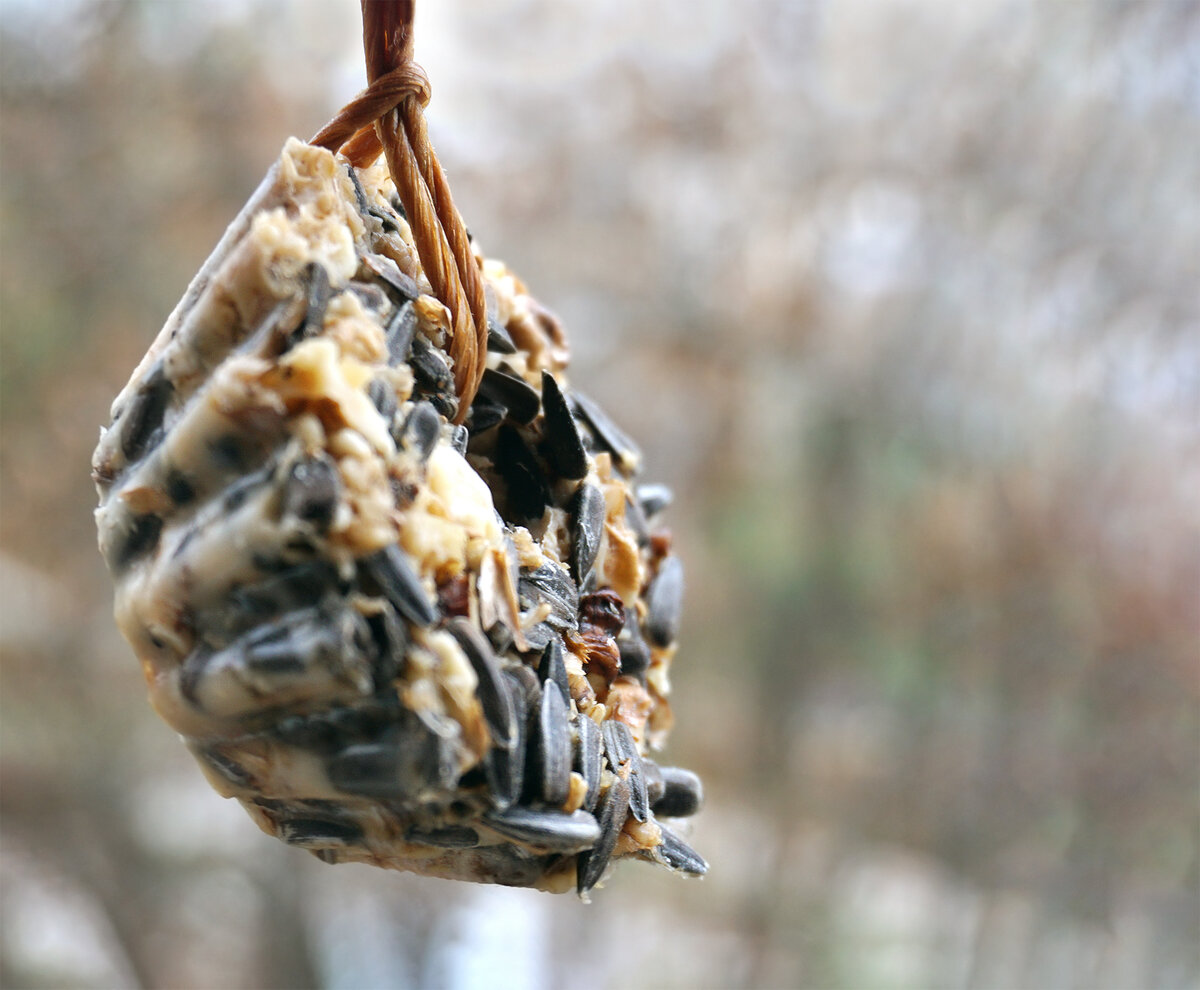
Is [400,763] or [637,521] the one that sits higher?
[637,521]

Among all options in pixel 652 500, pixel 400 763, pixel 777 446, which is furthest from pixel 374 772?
pixel 777 446

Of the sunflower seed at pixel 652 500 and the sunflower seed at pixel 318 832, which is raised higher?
the sunflower seed at pixel 652 500

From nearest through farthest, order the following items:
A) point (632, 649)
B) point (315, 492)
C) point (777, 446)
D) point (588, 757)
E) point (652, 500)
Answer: point (315, 492)
point (588, 757)
point (632, 649)
point (652, 500)
point (777, 446)

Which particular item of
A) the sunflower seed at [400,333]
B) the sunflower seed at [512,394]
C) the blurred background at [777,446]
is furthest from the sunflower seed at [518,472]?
the blurred background at [777,446]

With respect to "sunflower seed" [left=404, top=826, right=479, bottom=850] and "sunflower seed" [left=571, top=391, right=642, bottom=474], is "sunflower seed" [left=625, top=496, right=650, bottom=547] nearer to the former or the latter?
"sunflower seed" [left=571, top=391, right=642, bottom=474]

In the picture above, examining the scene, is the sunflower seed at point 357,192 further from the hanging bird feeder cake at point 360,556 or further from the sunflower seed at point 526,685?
the sunflower seed at point 526,685

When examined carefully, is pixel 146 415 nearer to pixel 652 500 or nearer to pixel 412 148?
pixel 412 148
